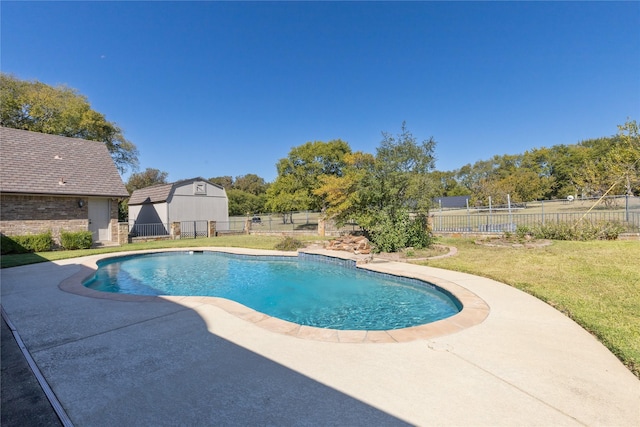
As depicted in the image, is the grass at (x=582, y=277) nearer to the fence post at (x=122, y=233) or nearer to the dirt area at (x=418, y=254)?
the dirt area at (x=418, y=254)

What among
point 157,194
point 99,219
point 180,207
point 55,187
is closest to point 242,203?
point 157,194

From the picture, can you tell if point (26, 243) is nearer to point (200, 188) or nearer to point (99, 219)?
point (99, 219)

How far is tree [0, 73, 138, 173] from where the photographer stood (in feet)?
70.0

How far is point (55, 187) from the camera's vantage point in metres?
14.0

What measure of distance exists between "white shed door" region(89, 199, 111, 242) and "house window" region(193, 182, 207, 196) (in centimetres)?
692

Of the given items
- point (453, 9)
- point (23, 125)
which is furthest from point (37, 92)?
point (453, 9)

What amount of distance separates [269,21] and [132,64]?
7472 mm

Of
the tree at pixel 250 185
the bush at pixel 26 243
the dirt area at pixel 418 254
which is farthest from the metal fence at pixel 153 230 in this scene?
the tree at pixel 250 185

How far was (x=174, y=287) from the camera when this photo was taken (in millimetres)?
7730

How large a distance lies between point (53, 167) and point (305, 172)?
62.8 ft

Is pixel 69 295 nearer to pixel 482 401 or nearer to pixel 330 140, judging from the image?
pixel 482 401

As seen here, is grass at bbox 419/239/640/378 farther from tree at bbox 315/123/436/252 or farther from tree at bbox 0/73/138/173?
tree at bbox 0/73/138/173

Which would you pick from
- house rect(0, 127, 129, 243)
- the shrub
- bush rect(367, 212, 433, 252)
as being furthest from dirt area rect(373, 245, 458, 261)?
house rect(0, 127, 129, 243)

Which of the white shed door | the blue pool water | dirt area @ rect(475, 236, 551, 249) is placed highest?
the white shed door
